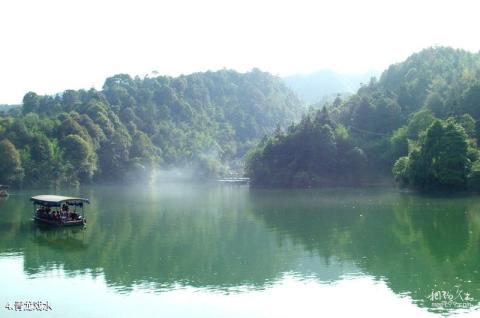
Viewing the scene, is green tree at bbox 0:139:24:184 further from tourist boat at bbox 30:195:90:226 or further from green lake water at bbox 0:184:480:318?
tourist boat at bbox 30:195:90:226

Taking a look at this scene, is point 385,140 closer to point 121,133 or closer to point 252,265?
point 121,133

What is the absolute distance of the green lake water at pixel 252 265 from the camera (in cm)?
2270

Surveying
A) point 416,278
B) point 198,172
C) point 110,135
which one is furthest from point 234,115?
point 416,278

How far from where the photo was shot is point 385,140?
99.6 m

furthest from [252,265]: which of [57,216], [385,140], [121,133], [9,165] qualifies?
[121,133]

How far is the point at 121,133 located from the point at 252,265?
105 metres

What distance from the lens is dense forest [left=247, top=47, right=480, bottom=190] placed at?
7019 cm

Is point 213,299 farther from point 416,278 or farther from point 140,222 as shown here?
point 140,222

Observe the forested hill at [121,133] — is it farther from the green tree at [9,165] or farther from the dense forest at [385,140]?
the dense forest at [385,140]

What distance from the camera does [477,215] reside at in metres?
46.2

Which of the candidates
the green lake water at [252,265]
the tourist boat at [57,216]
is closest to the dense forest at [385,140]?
the green lake water at [252,265]

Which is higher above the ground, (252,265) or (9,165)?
(9,165)

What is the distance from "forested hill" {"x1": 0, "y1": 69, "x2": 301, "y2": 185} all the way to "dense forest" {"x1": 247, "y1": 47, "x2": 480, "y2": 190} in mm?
34534

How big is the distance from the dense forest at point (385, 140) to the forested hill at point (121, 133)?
113 ft
